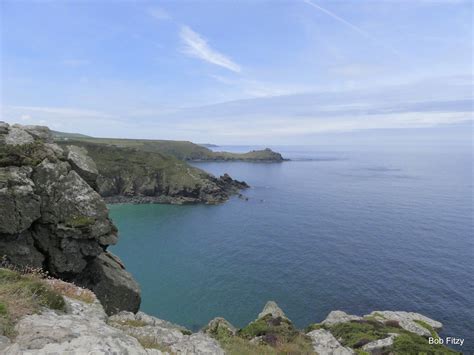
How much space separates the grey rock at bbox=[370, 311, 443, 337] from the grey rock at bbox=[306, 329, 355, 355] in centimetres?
1348

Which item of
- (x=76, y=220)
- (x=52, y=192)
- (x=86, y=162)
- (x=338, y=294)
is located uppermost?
(x=86, y=162)

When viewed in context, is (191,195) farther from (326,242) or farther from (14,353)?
(14,353)

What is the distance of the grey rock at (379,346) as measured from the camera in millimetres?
24891

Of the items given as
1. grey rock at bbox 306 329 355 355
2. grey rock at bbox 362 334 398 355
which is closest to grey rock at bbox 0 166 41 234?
grey rock at bbox 306 329 355 355

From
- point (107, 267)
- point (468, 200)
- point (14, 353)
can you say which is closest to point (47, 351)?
point (14, 353)

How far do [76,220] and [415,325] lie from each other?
124 ft

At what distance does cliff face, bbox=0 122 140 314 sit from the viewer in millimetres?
21922

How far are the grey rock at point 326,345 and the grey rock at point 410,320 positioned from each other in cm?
1348

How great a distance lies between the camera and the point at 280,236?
7419cm

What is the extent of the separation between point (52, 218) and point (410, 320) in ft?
133

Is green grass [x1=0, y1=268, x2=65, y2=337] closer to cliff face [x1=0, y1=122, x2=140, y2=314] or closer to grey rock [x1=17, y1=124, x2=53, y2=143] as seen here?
cliff face [x1=0, y1=122, x2=140, y2=314]

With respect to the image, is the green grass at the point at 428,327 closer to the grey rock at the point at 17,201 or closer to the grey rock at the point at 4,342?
the grey rock at the point at 4,342

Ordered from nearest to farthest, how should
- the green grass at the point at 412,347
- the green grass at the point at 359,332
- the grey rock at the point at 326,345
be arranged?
the grey rock at the point at 326,345
the green grass at the point at 412,347
the green grass at the point at 359,332

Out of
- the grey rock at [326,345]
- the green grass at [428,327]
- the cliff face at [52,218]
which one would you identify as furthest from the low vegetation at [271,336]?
the green grass at [428,327]
